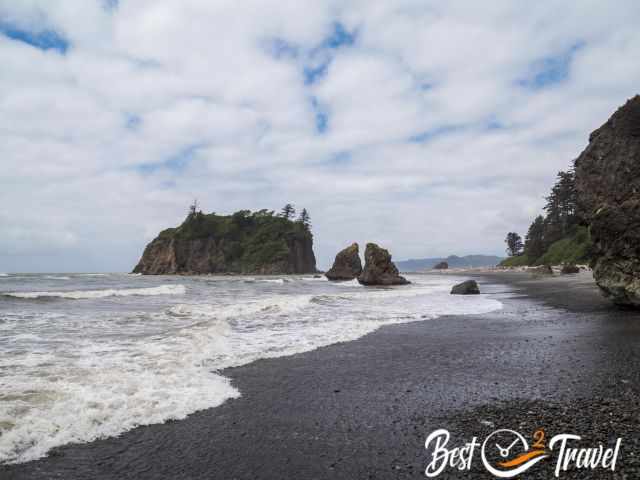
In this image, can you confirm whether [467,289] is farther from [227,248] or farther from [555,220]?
[227,248]

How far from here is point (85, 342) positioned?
34.4 ft

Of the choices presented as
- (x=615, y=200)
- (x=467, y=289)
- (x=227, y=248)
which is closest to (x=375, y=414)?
(x=615, y=200)

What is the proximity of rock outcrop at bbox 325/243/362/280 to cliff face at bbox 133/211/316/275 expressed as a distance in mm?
41943

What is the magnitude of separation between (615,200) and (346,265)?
63421 mm

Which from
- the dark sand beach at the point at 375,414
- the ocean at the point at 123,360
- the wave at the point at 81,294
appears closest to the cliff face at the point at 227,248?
the wave at the point at 81,294

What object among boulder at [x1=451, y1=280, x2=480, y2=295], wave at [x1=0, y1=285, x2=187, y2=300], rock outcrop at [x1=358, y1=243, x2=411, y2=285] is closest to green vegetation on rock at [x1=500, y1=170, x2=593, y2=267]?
rock outcrop at [x1=358, y1=243, x2=411, y2=285]

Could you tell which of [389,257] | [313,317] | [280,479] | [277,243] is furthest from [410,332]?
[277,243]

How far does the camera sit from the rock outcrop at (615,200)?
50.1 feet

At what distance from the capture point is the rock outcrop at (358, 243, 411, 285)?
54031 mm

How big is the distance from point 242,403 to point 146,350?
15.8 feet

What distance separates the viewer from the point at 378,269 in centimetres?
5472

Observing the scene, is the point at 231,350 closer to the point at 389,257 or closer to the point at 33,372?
the point at 33,372

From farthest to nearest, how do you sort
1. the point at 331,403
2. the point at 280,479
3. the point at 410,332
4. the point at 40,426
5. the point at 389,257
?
the point at 389,257, the point at 410,332, the point at 331,403, the point at 40,426, the point at 280,479

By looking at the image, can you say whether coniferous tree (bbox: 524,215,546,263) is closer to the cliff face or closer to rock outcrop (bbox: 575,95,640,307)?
the cliff face
